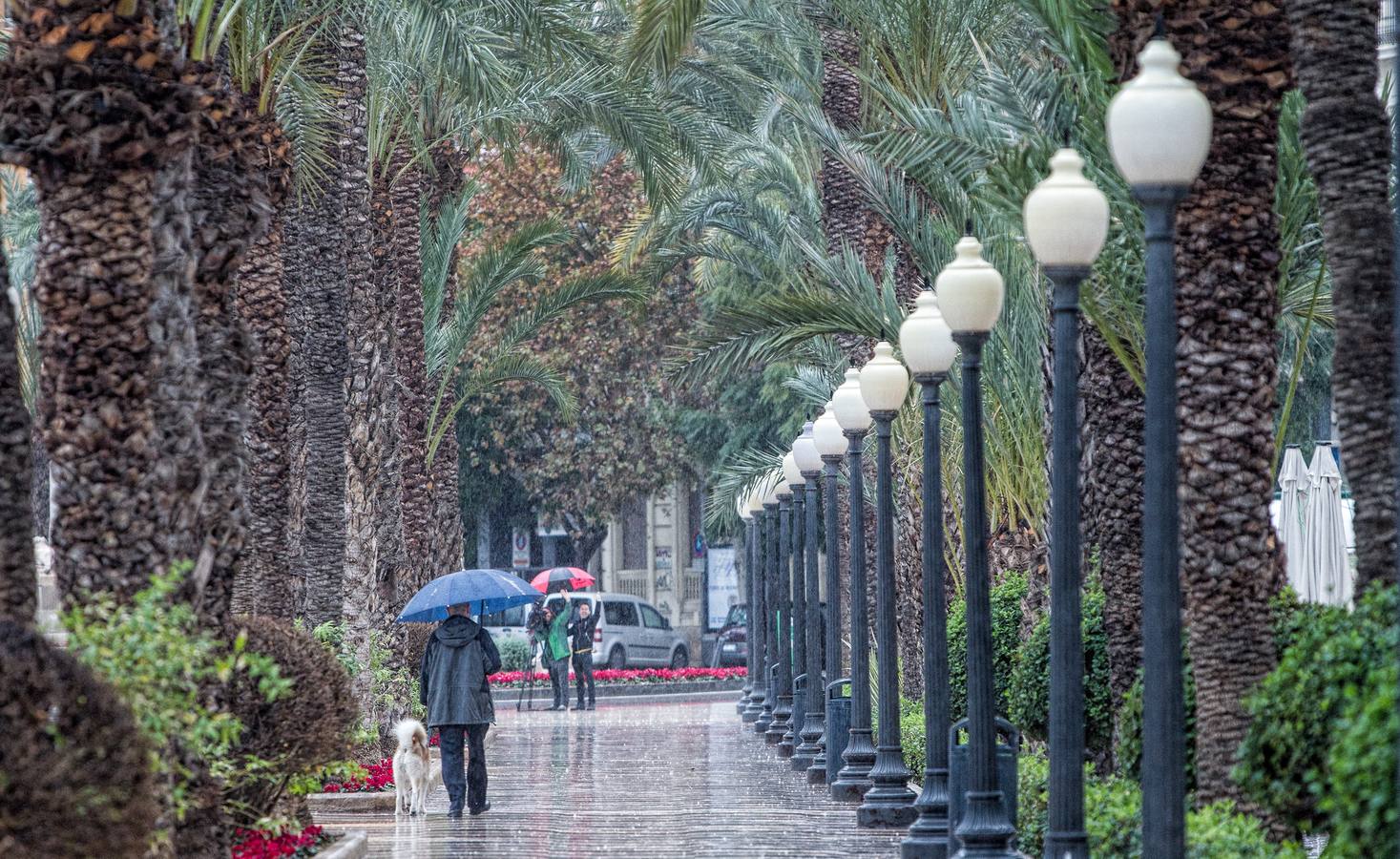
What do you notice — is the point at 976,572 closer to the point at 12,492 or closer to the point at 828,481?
the point at 12,492

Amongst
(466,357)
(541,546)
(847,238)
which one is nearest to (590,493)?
(466,357)

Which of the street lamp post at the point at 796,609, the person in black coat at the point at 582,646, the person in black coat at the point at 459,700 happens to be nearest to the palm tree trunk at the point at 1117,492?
the person in black coat at the point at 459,700

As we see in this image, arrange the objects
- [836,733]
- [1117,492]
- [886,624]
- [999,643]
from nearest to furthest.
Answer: [1117,492] < [886,624] < [836,733] < [999,643]

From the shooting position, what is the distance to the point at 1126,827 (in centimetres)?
940

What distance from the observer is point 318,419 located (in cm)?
1844

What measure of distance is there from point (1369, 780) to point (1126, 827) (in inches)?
131

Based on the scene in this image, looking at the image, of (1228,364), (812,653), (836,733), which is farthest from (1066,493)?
(812,653)

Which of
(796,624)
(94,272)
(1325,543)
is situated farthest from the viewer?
(796,624)

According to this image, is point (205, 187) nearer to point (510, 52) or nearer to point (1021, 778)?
point (1021, 778)

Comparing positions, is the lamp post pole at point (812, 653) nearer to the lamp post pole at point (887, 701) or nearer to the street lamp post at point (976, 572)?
the lamp post pole at point (887, 701)

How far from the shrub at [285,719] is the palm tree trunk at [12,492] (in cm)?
297

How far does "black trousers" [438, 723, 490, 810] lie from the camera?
51.7ft

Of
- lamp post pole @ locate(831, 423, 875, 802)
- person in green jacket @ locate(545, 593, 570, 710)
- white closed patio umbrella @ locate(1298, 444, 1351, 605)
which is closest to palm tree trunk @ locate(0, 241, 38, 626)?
lamp post pole @ locate(831, 423, 875, 802)

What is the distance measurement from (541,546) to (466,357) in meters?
17.9
